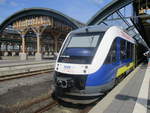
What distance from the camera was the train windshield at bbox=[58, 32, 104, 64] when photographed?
5.99m

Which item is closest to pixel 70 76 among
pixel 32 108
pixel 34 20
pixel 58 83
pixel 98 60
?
pixel 58 83

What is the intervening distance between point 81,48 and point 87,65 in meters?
0.95

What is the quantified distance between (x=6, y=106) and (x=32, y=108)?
108 centimetres

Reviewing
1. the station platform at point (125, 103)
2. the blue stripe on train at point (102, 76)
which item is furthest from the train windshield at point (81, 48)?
the station platform at point (125, 103)

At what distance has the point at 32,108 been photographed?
229 inches

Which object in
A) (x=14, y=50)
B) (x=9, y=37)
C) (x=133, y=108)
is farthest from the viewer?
(x=14, y=50)

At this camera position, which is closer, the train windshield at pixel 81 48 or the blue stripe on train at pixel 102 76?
the blue stripe on train at pixel 102 76

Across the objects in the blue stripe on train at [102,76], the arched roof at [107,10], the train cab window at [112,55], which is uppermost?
the arched roof at [107,10]

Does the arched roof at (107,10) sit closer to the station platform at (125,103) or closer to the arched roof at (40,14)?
the arched roof at (40,14)

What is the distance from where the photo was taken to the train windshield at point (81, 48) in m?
5.99

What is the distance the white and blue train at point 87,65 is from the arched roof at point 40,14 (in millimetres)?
19000

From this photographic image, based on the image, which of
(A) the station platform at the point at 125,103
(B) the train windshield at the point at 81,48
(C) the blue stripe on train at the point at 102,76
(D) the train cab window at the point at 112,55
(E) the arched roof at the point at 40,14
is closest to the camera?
(A) the station platform at the point at 125,103

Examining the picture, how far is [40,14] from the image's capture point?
29531 millimetres

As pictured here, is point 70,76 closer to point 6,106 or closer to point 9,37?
point 6,106
